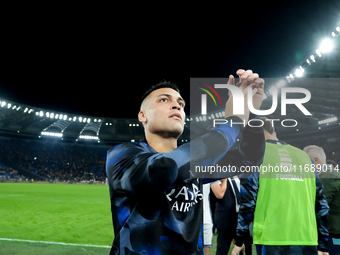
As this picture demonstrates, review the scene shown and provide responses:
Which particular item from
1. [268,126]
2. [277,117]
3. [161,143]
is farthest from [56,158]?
[161,143]

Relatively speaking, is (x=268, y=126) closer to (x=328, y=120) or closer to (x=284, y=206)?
(x=284, y=206)

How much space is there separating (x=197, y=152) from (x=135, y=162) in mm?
338

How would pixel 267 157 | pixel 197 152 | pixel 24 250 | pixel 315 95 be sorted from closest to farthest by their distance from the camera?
pixel 197 152 → pixel 267 157 → pixel 24 250 → pixel 315 95

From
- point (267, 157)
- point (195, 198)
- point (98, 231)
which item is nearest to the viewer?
point (195, 198)

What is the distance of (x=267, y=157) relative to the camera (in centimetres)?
275

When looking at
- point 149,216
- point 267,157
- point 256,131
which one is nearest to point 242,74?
point 256,131

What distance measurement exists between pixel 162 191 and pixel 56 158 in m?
50.1

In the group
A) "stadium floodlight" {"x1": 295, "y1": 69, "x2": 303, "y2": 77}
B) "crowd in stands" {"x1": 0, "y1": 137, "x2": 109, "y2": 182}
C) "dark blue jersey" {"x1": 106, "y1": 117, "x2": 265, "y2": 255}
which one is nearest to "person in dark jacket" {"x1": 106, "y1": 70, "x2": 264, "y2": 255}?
"dark blue jersey" {"x1": 106, "y1": 117, "x2": 265, "y2": 255}

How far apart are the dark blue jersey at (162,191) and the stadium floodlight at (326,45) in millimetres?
21758

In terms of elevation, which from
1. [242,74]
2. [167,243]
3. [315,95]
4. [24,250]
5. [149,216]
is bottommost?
[24,250]

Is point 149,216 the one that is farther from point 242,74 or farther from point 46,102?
point 46,102

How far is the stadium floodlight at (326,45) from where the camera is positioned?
19484 mm

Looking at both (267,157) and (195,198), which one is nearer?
(195,198)

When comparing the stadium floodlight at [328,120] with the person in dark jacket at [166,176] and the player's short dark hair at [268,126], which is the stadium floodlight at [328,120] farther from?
the person in dark jacket at [166,176]
